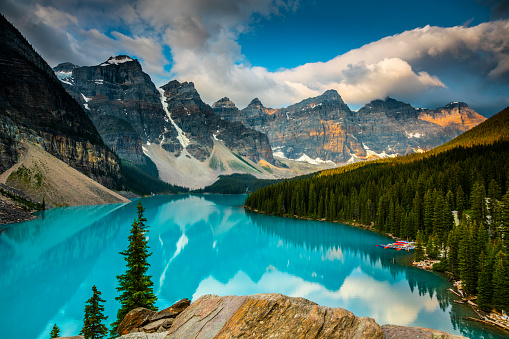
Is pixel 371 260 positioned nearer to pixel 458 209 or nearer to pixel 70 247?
pixel 458 209

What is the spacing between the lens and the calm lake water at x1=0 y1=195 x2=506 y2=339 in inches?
920

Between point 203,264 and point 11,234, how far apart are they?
40174 millimetres

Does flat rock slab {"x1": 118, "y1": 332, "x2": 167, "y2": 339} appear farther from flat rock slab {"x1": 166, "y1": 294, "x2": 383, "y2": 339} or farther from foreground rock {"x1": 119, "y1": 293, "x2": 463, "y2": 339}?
flat rock slab {"x1": 166, "y1": 294, "x2": 383, "y2": 339}

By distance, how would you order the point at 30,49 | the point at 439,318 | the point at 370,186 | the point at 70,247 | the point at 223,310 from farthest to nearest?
the point at 30,49
the point at 370,186
the point at 70,247
the point at 439,318
the point at 223,310

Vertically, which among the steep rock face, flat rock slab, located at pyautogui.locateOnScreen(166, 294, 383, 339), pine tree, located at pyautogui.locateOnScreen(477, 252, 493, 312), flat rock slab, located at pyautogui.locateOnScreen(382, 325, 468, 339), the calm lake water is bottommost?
the calm lake water

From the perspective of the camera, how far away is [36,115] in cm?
11838

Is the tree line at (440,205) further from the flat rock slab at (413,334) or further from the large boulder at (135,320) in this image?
the large boulder at (135,320)

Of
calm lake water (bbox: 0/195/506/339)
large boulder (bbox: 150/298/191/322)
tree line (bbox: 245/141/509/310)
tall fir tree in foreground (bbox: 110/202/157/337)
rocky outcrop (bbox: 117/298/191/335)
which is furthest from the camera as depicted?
tree line (bbox: 245/141/509/310)

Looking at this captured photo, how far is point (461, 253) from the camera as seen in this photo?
28188 mm

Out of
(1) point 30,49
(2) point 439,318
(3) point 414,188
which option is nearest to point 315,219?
(3) point 414,188

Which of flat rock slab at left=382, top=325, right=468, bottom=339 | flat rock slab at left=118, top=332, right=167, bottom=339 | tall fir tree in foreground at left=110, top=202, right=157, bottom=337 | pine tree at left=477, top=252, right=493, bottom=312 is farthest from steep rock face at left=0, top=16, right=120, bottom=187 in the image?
pine tree at left=477, top=252, right=493, bottom=312

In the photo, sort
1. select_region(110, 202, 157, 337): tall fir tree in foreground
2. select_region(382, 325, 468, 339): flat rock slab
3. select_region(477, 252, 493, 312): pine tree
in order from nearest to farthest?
1. select_region(382, 325, 468, 339): flat rock slab
2. select_region(110, 202, 157, 337): tall fir tree in foreground
3. select_region(477, 252, 493, 312): pine tree

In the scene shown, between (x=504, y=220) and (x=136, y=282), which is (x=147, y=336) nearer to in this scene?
(x=136, y=282)

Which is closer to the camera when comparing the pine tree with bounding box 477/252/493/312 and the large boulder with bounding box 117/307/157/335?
the large boulder with bounding box 117/307/157/335
